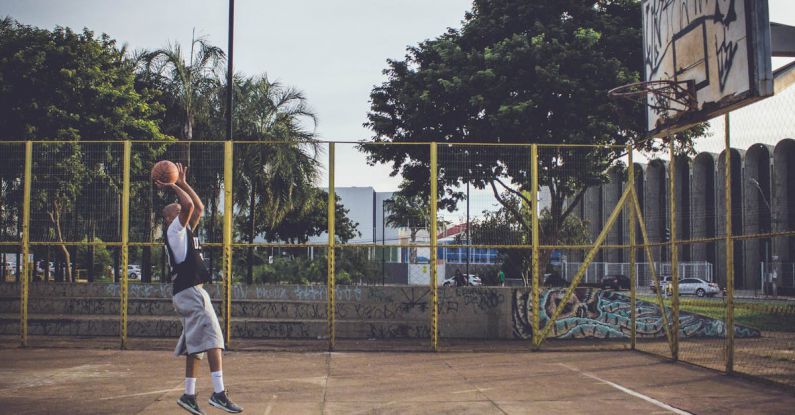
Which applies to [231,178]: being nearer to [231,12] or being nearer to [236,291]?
[236,291]

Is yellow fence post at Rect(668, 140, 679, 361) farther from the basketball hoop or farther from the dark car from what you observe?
the dark car

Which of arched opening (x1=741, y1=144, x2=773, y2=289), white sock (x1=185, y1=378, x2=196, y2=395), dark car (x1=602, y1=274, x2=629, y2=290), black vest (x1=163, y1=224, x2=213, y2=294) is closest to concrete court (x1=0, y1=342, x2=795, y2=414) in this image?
white sock (x1=185, y1=378, x2=196, y2=395)

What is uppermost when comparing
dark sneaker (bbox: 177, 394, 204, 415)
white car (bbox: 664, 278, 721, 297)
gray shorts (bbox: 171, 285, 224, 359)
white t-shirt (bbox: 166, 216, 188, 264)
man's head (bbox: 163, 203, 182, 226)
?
man's head (bbox: 163, 203, 182, 226)

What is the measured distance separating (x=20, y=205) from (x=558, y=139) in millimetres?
12310

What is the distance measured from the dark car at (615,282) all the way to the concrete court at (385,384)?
30910 mm

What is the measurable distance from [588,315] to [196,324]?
10173mm

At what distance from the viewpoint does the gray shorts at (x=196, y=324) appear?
6.79 metres

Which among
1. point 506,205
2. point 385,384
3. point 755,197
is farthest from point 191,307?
point 755,197

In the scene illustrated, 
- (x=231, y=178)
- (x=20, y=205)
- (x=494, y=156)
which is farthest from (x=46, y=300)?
(x=494, y=156)

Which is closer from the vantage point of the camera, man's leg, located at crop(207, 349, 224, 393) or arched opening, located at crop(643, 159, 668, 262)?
man's leg, located at crop(207, 349, 224, 393)

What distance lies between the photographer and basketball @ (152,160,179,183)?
6820mm

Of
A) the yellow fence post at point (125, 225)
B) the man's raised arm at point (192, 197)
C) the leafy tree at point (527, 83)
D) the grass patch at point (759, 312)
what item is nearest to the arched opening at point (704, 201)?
the grass patch at point (759, 312)

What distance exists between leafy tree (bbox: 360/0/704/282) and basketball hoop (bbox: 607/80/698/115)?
14.0 ft

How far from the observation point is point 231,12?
16.7 metres
